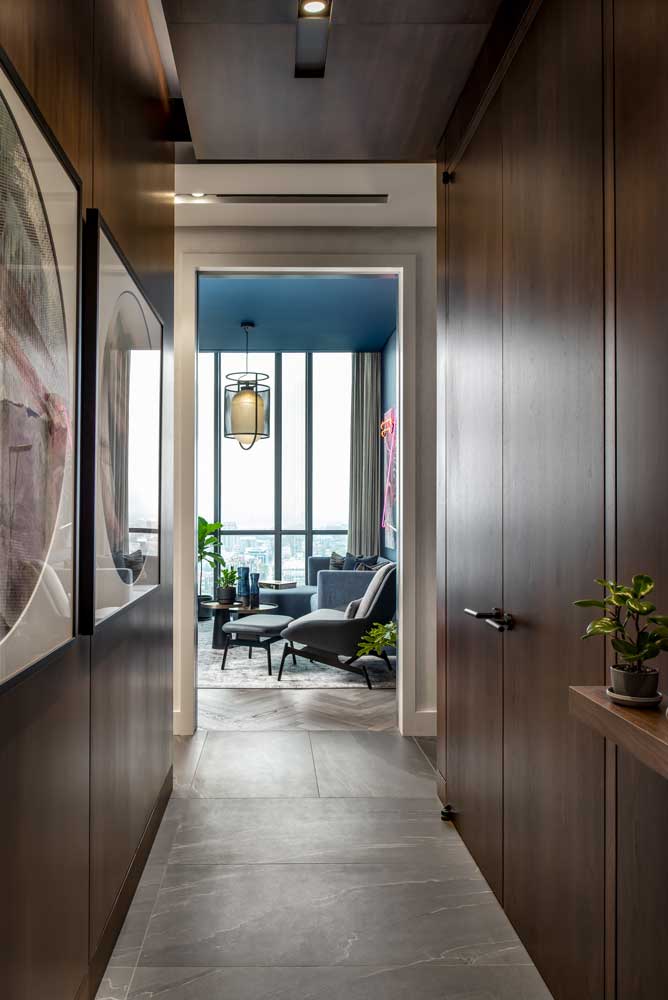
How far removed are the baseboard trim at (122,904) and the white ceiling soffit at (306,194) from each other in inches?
104

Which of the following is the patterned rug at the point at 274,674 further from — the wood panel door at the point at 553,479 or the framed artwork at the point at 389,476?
the wood panel door at the point at 553,479

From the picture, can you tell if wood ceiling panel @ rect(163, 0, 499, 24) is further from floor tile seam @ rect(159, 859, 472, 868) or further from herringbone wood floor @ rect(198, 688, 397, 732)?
herringbone wood floor @ rect(198, 688, 397, 732)

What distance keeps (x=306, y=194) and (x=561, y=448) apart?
2.41m

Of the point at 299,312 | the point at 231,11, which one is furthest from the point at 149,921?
the point at 299,312

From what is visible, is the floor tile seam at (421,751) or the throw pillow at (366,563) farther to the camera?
the throw pillow at (366,563)

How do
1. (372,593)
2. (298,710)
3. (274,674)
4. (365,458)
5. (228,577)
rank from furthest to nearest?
(365,458)
(228,577)
(274,674)
(372,593)
(298,710)

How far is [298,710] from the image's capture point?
437 centimetres

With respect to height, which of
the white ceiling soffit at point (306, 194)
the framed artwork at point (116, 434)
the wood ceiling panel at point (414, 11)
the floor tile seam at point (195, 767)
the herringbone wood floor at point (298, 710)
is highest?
the white ceiling soffit at point (306, 194)

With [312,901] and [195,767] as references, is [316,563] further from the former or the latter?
[312,901]

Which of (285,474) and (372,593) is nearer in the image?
(372,593)

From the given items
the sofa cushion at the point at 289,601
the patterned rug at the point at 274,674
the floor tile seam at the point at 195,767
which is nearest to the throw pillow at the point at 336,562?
the sofa cushion at the point at 289,601

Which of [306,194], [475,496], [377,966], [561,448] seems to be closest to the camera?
[561,448]

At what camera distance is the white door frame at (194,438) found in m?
3.91

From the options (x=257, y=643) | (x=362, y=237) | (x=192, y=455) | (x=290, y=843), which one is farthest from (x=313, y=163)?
(x=257, y=643)
